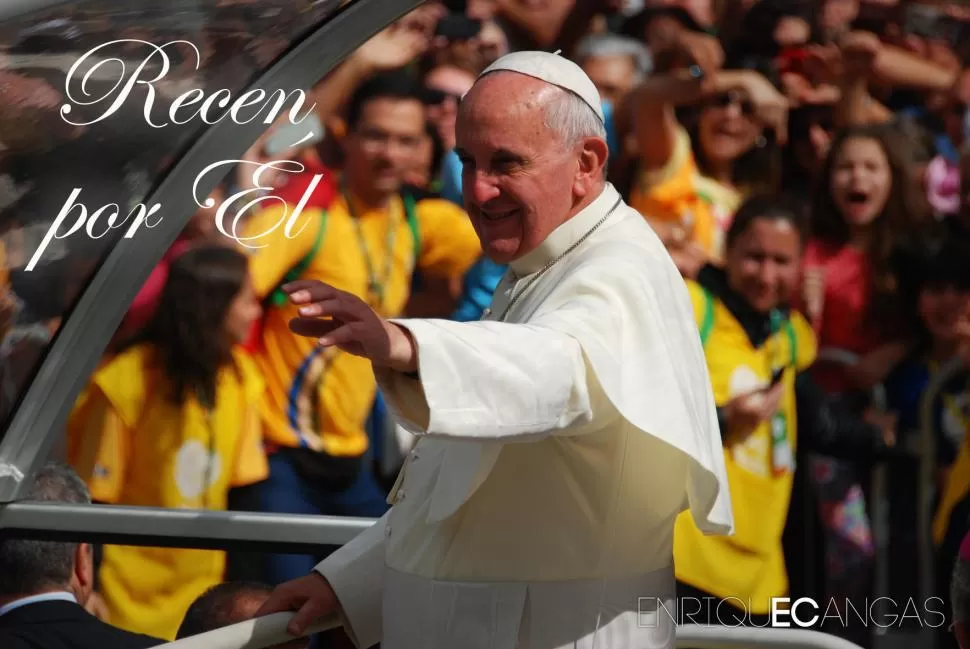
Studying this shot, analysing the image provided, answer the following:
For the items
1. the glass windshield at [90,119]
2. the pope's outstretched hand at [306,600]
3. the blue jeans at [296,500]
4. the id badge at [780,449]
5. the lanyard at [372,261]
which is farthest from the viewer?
the id badge at [780,449]

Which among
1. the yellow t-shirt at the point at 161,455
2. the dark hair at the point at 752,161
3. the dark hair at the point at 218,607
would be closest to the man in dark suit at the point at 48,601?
the dark hair at the point at 218,607

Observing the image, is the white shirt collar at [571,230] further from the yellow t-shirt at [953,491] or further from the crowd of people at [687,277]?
the yellow t-shirt at [953,491]

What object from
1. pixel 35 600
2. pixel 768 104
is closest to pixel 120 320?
pixel 35 600

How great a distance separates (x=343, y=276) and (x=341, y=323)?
2.93 meters

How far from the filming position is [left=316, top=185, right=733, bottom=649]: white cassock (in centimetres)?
179

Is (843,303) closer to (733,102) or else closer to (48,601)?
(733,102)

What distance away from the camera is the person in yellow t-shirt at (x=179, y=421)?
4.43 m

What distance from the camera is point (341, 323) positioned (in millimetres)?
1517

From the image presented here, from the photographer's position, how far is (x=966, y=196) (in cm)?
489

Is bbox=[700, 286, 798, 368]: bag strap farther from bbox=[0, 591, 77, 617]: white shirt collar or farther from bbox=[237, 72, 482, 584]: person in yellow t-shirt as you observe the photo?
bbox=[0, 591, 77, 617]: white shirt collar

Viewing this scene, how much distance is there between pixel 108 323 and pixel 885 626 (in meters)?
2.60

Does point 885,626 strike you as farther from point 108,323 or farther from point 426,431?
point 426,431

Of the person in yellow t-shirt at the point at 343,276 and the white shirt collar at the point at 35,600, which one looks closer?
the white shirt collar at the point at 35,600

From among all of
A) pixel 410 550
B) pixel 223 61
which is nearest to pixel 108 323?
pixel 223 61
